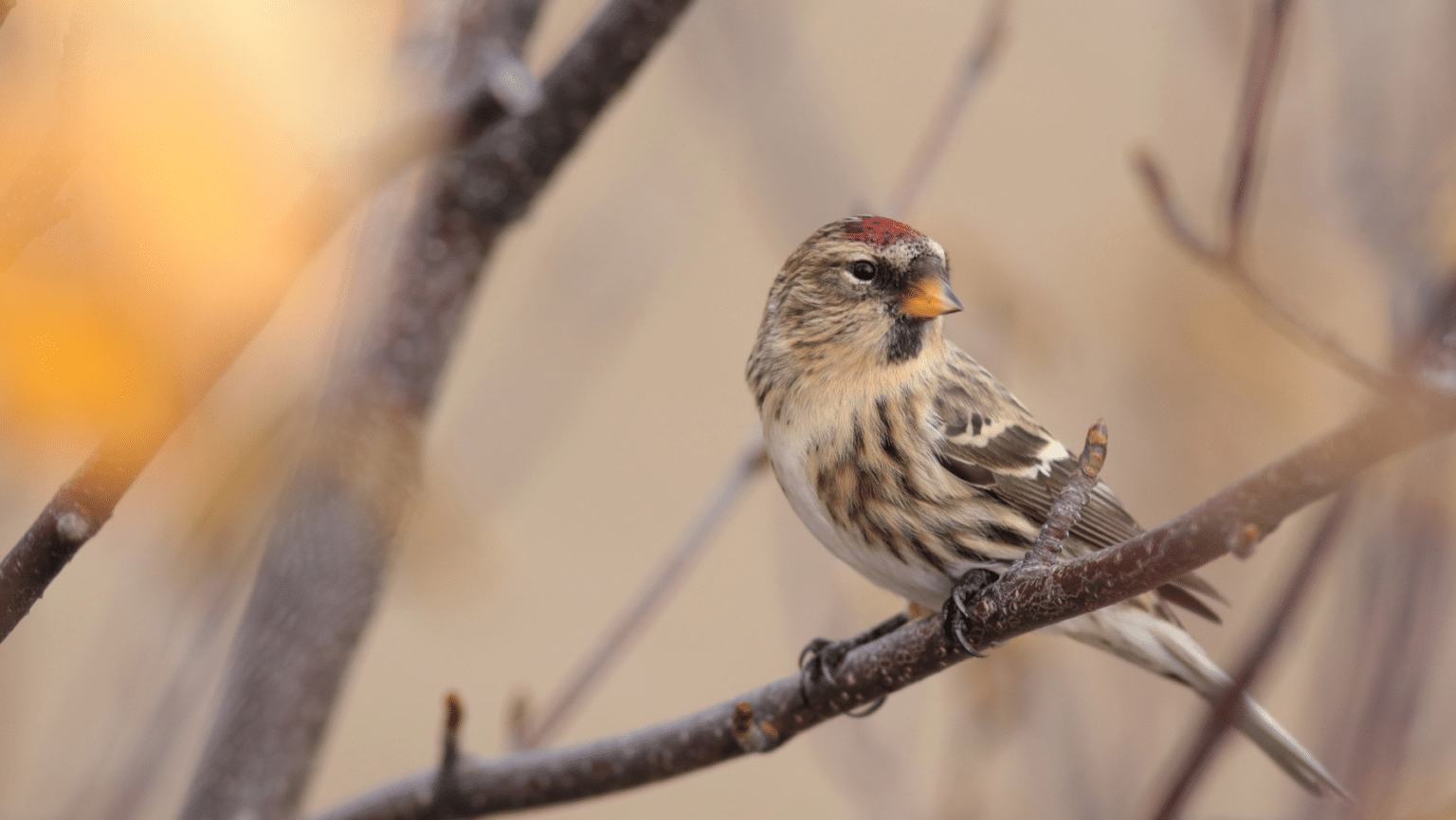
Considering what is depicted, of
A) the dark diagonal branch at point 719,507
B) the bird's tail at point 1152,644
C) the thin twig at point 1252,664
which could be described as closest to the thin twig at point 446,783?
the dark diagonal branch at point 719,507

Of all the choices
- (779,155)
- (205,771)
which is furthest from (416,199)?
(205,771)

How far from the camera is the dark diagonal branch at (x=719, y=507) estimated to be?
140 centimetres

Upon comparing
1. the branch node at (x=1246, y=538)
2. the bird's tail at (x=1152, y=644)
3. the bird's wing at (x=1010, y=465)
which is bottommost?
the bird's tail at (x=1152, y=644)

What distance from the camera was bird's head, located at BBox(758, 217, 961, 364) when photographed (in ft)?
4.55

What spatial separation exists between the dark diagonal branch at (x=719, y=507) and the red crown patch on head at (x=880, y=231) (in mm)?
69

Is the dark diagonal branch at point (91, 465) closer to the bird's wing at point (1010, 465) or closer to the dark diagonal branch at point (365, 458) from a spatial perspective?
the dark diagonal branch at point (365, 458)

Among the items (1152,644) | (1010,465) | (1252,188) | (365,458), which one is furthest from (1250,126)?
(365,458)

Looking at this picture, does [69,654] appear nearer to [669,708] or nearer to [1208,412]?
[669,708]

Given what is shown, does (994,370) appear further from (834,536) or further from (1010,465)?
(834,536)

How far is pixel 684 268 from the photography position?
9.78 feet

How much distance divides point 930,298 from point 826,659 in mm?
430

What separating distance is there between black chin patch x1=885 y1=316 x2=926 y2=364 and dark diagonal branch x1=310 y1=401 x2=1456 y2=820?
47cm

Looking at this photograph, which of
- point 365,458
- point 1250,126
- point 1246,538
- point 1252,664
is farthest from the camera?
point 365,458

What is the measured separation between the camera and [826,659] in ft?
4.26
